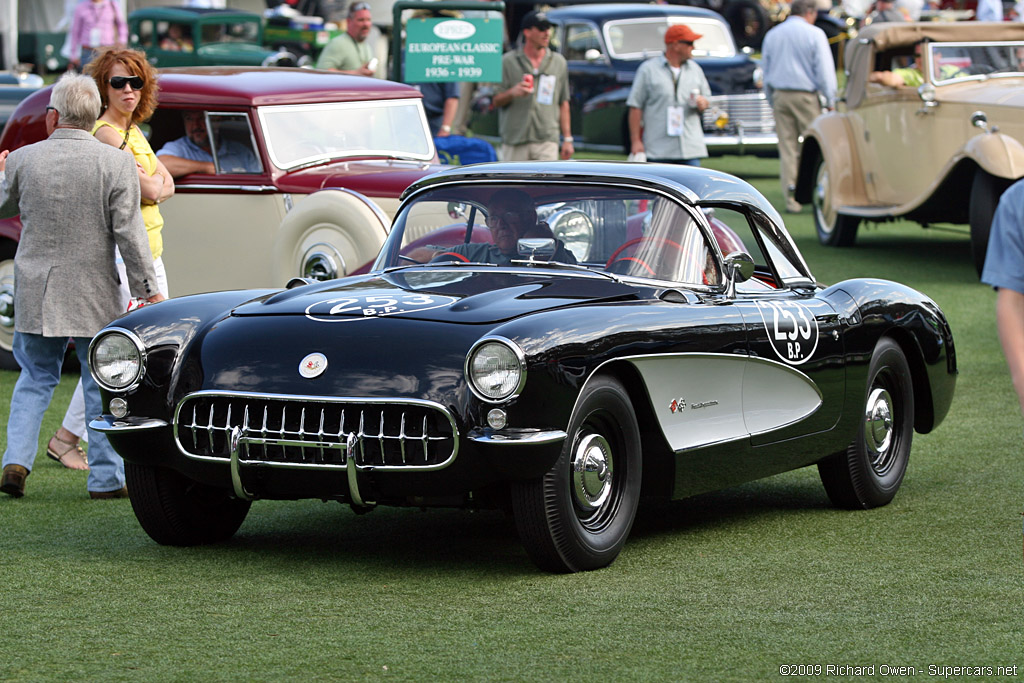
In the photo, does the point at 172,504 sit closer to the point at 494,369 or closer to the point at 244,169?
the point at 494,369

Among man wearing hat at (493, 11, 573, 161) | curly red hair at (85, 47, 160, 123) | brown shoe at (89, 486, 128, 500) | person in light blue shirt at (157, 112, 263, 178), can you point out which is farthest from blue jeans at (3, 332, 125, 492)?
man wearing hat at (493, 11, 573, 161)

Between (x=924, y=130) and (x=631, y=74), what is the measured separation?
7.54 m

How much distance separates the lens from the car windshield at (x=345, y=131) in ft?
33.4

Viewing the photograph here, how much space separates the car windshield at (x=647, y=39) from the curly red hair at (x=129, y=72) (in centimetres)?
1491

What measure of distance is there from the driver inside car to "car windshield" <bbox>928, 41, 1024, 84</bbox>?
29.4ft

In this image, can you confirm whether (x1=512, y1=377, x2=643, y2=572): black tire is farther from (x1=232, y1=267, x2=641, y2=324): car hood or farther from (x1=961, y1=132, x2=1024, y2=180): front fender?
(x1=961, y1=132, x2=1024, y2=180): front fender

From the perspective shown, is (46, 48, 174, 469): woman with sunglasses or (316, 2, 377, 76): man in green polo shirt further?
(316, 2, 377, 76): man in green polo shirt

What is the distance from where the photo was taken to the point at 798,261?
6680mm

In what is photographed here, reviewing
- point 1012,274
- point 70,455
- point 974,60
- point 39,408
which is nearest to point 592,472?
point 1012,274

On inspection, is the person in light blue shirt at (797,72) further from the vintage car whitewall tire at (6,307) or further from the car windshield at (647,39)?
the vintage car whitewall tire at (6,307)

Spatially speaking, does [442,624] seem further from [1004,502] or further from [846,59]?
[846,59]

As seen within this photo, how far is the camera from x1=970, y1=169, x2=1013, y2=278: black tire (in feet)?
40.9

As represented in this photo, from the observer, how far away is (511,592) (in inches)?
195

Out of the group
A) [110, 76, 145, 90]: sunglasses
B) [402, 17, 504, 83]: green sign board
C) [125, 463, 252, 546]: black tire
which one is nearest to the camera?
[125, 463, 252, 546]: black tire
